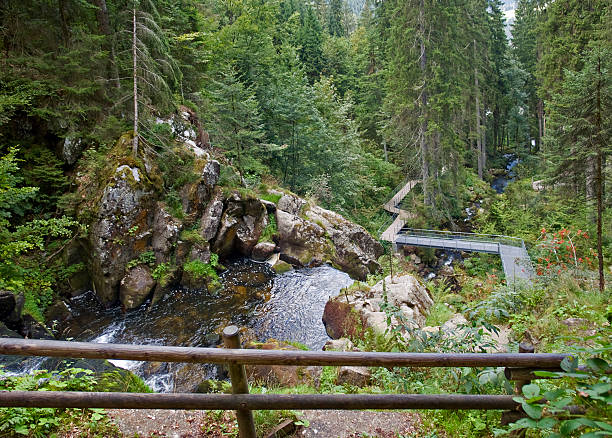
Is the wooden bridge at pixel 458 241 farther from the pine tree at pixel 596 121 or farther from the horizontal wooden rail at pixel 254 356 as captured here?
the horizontal wooden rail at pixel 254 356

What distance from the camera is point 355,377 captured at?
4.83 meters

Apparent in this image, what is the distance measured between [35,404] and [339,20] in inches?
1955

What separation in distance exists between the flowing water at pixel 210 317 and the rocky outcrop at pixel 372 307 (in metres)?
0.60

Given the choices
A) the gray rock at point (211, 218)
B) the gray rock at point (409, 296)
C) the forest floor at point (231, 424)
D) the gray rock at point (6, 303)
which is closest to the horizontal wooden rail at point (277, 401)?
the forest floor at point (231, 424)

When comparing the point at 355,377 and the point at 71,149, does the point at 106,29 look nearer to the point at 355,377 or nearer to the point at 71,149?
the point at 71,149

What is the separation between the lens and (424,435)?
10.1 ft

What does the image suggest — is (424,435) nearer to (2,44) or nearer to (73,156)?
(73,156)

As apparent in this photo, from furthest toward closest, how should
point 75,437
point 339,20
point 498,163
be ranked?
point 339,20
point 498,163
point 75,437

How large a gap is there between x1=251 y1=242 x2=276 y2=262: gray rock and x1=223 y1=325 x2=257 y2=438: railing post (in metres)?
10.3

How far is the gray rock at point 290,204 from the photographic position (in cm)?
1437

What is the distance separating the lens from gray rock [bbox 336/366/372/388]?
480 centimetres

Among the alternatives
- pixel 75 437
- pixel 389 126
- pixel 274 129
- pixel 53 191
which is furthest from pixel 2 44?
pixel 389 126

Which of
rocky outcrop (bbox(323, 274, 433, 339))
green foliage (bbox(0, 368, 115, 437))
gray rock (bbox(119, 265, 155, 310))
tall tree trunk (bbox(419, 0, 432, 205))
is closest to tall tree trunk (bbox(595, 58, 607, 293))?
rocky outcrop (bbox(323, 274, 433, 339))

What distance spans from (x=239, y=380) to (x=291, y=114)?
16.1 meters
